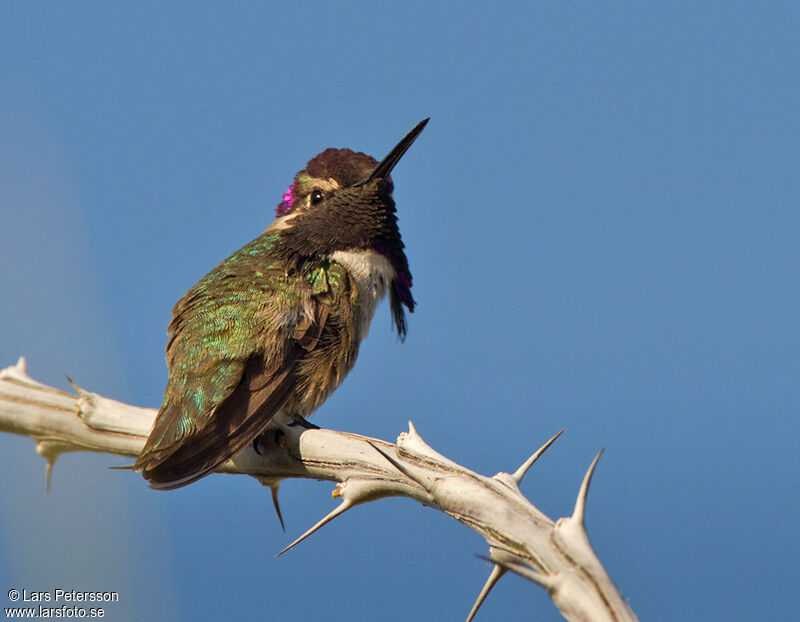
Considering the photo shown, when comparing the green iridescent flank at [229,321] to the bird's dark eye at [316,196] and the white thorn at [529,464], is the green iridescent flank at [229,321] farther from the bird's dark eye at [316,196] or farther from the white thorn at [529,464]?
the white thorn at [529,464]

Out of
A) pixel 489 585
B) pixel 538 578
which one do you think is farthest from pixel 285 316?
pixel 538 578

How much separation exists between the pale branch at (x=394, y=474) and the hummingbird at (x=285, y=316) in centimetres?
18

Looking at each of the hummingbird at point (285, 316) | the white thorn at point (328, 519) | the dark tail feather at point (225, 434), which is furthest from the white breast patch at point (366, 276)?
the white thorn at point (328, 519)

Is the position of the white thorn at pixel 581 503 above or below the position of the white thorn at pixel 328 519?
below

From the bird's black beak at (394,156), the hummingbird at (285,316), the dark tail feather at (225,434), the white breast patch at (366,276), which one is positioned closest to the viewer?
the dark tail feather at (225,434)

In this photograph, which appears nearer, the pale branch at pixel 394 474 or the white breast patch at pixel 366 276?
the pale branch at pixel 394 474

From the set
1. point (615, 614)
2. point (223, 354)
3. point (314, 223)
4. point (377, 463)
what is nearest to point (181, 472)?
point (223, 354)

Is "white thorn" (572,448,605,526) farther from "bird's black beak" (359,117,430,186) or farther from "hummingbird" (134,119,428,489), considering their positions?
"bird's black beak" (359,117,430,186)

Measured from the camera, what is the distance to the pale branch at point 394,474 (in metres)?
1.51

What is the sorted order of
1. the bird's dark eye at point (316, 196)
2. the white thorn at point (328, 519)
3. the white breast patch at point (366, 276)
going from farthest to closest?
the bird's dark eye at point (316, 196) → the white breast patch at point (366, 276) → the white thorn at point (328, 519)

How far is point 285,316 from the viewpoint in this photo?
3.05 metres

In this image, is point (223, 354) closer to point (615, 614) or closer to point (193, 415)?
point (193, 415)

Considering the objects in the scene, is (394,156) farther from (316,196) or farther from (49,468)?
(49,468)

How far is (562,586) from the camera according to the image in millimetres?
1479
